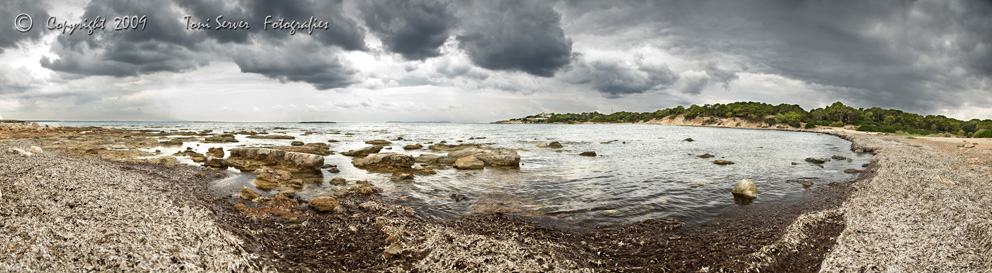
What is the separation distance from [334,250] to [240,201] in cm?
640

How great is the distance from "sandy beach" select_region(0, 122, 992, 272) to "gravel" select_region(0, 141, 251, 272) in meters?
0.03

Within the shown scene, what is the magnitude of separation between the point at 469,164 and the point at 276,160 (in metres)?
12.1

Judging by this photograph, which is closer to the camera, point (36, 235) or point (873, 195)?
point (36, 235)

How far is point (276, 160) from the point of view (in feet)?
74.4

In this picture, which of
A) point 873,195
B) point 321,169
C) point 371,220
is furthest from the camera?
point 321,169

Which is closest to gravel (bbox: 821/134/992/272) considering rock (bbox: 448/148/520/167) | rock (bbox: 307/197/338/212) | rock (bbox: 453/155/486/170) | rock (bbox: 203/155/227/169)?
rock (bbox: 307/197/338/212)

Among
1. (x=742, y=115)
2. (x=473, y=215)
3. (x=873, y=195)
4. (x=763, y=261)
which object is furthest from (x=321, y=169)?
(x=742, y=115)

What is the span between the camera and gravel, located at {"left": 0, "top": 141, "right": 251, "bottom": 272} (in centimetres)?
583

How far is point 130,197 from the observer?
32.2 ft

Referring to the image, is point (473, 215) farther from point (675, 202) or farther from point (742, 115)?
point (742, 115)

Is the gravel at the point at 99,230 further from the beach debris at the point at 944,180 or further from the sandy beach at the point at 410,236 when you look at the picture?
the beach debris at the point at 944,180

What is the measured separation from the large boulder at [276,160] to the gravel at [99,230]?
976 cm

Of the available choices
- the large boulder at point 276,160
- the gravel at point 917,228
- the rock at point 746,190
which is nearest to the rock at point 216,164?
the large boulder at point 276,160

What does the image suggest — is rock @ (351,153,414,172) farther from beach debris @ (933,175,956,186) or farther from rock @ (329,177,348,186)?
beach debris @ (933,175,956,186)
